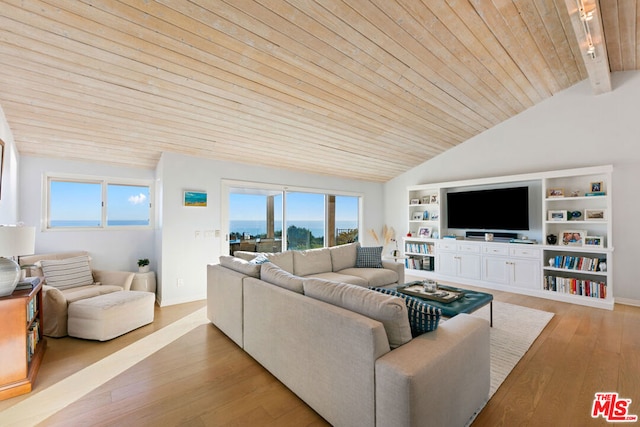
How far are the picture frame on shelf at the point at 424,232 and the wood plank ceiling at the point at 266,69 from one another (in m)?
2.34

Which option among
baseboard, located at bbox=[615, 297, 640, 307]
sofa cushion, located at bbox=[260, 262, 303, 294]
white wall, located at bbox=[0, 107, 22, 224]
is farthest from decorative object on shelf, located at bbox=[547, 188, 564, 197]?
white wall, located at bbox=[0, 107, 22, 224]

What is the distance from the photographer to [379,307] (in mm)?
1676

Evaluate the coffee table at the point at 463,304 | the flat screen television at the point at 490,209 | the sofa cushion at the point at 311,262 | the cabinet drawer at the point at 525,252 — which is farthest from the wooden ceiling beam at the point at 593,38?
the sofa cushion at the point at 311,262

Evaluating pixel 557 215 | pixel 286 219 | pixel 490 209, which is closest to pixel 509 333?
pixel 557 215

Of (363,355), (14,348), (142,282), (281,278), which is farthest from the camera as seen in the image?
(142,282)

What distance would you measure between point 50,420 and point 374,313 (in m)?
2.15

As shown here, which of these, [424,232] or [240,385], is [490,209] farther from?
[240,385]

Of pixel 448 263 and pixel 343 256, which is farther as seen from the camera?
pixel 448 263

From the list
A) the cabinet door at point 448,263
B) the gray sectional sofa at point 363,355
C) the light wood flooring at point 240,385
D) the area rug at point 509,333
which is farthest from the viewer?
the cabinet door at point 448,263

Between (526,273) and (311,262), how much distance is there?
3.54 meters

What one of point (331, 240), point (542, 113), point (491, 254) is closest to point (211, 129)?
point (331, 240)

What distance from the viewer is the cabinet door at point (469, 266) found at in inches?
211

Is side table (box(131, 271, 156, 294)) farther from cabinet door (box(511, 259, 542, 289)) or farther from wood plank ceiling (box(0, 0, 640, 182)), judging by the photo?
cabinet door (box(511, 259, 542, 289))

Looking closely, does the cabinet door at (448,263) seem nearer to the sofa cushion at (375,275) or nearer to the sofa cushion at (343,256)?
the sofa cushion at (375,275)
